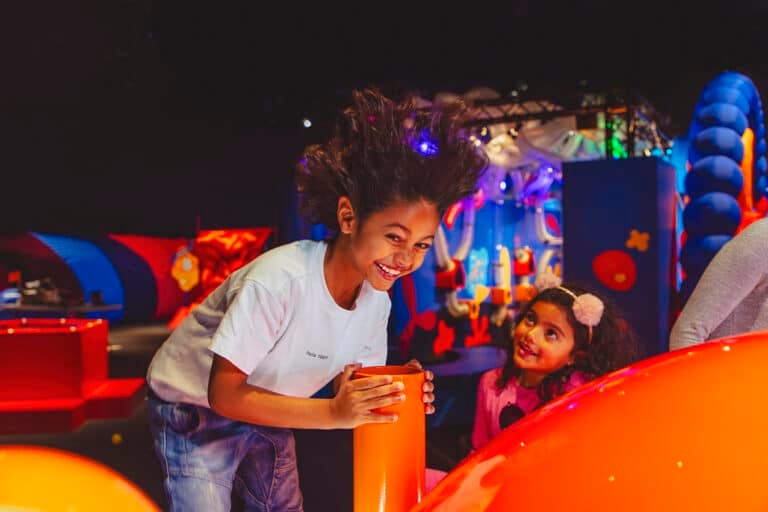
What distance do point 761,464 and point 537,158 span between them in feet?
28.6

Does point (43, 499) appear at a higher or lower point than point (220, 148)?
lower

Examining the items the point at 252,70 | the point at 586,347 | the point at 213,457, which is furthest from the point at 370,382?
the point at 252,70

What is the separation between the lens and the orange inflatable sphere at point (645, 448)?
19.2 inches

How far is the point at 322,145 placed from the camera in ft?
4.24

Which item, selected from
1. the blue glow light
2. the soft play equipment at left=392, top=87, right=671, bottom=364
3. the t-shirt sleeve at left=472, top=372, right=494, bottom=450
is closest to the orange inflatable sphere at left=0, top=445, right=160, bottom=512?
the blue glow light

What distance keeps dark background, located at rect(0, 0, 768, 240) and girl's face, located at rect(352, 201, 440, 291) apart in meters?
5.59

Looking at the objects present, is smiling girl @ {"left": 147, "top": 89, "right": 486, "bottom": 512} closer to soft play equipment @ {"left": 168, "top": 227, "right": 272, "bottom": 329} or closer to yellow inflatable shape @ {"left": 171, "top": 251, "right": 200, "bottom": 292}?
soft play equipment @ {"left": 168, "top": 227, "right": 272, "bottom": 329}

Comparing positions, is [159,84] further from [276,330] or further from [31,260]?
[276,330]

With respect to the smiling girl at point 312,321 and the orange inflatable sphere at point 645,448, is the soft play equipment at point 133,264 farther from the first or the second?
the orange inflatable sphere at point 645,448

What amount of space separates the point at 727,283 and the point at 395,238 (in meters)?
0.94

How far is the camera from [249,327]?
1.12 meters

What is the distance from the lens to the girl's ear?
1.15m

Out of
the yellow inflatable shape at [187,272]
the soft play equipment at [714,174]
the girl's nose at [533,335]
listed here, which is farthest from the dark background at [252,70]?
the girl's nose at [533,335]

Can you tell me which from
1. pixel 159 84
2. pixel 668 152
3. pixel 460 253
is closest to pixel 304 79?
pixel 159 84
